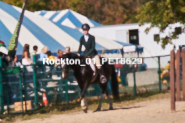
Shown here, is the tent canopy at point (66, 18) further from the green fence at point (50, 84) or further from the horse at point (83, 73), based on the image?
the horse at point (83, 73)

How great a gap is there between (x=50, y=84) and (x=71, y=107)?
1.10 m

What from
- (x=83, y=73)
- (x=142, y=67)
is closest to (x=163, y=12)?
(x=142, y=67)

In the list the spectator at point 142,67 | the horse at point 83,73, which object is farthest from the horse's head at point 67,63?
the spectator at point 142,67

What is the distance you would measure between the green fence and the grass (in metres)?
0.37

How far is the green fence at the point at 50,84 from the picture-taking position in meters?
13.9

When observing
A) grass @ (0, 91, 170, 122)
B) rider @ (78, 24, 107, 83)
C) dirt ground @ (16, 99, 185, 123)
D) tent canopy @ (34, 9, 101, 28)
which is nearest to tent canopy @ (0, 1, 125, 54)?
grass @ (0, 91, 170, 122)

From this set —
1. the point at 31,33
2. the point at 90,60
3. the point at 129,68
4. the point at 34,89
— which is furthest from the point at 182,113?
the point at 31,33

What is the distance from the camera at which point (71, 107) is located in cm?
1534

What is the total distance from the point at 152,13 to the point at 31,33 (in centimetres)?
621

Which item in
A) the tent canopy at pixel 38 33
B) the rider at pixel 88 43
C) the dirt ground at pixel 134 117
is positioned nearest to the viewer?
the dirt ground at pixel 134 117

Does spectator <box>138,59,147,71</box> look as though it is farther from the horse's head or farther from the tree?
the horse's head

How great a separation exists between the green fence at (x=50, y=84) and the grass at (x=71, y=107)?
0.37 meters

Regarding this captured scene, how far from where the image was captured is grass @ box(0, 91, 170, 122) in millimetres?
13423

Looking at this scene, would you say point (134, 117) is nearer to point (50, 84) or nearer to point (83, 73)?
point (83, 73)
